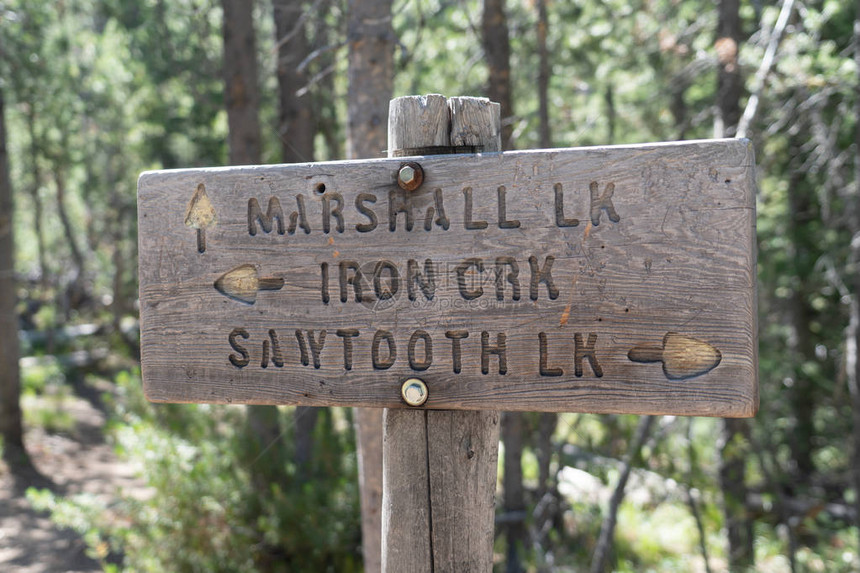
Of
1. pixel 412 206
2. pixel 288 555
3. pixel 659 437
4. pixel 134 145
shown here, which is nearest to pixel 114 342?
pixel 134 145

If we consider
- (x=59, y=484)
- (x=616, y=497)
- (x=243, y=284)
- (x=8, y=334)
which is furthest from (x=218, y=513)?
(x=8, y=334)

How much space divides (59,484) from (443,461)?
7950 millimetres

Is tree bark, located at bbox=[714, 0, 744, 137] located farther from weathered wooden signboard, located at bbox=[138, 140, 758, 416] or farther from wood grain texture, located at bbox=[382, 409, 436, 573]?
wood grain texture, located at bbox=[382, 409, 436, 573]

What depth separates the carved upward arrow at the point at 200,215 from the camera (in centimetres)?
160

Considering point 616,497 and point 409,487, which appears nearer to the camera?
point 409,487

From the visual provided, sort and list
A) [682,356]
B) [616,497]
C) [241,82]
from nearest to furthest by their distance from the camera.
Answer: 1. [682,356]
2. [616,497]
3. [241,82]

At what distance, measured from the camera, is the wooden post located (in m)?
1.62

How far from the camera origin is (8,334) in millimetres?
8734

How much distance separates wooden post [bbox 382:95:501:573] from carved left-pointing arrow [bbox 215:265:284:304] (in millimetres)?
418

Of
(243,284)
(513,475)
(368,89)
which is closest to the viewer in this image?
(243,284)

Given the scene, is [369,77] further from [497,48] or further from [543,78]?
[543,78]

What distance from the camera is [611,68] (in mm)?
Answer: 8508

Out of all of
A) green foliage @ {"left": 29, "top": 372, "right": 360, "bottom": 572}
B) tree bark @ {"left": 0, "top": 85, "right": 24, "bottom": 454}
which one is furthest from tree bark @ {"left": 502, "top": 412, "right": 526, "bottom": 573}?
tree bark @ {"left": 0, "top": 85, "right": 24, "bottom": 454}

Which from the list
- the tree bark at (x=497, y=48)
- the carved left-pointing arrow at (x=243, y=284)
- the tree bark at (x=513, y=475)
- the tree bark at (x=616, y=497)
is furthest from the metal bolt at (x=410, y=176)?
the tree bark at (x=513, y=475)
